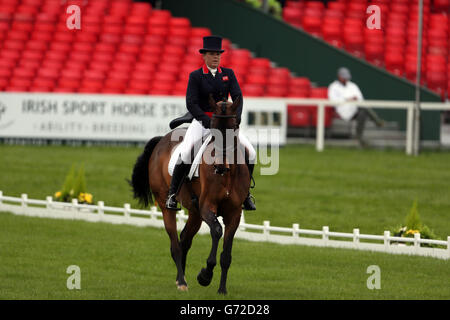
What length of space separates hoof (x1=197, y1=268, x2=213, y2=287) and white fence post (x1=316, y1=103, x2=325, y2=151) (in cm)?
1722

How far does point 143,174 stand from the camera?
13.9 metres

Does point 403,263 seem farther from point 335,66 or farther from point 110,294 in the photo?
point 335,66

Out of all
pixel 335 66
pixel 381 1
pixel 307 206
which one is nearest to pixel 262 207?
pixel 307 206

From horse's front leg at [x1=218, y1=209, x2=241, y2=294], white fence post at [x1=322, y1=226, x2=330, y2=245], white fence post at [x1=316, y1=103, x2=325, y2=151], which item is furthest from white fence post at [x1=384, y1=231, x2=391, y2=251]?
white fence post at [x1=316, y1=103, x2=325, y2=151]

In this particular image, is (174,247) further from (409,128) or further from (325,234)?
(409,128)

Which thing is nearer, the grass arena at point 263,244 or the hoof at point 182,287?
the hoof at point 182,287

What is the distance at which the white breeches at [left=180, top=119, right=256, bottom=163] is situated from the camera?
1166 centimetres

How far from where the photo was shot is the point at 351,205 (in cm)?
1988

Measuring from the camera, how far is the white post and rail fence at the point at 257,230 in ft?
49.8

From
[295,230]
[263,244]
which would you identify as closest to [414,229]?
[295,230]

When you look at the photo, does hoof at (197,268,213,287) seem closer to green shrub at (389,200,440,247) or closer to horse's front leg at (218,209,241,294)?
horse's front leg at (218,209,241,294)

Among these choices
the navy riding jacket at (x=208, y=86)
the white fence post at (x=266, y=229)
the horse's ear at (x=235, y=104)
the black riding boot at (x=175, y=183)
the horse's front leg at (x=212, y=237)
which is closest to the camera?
the horse's ear at (x=235, y=104)

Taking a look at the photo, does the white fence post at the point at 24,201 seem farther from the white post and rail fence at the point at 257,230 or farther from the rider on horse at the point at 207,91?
the rider on horse at the point at 207,91

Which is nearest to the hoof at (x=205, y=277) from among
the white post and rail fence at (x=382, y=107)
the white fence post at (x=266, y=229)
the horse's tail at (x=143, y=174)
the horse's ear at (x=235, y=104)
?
the horse's ear at (x=235, y=104)
